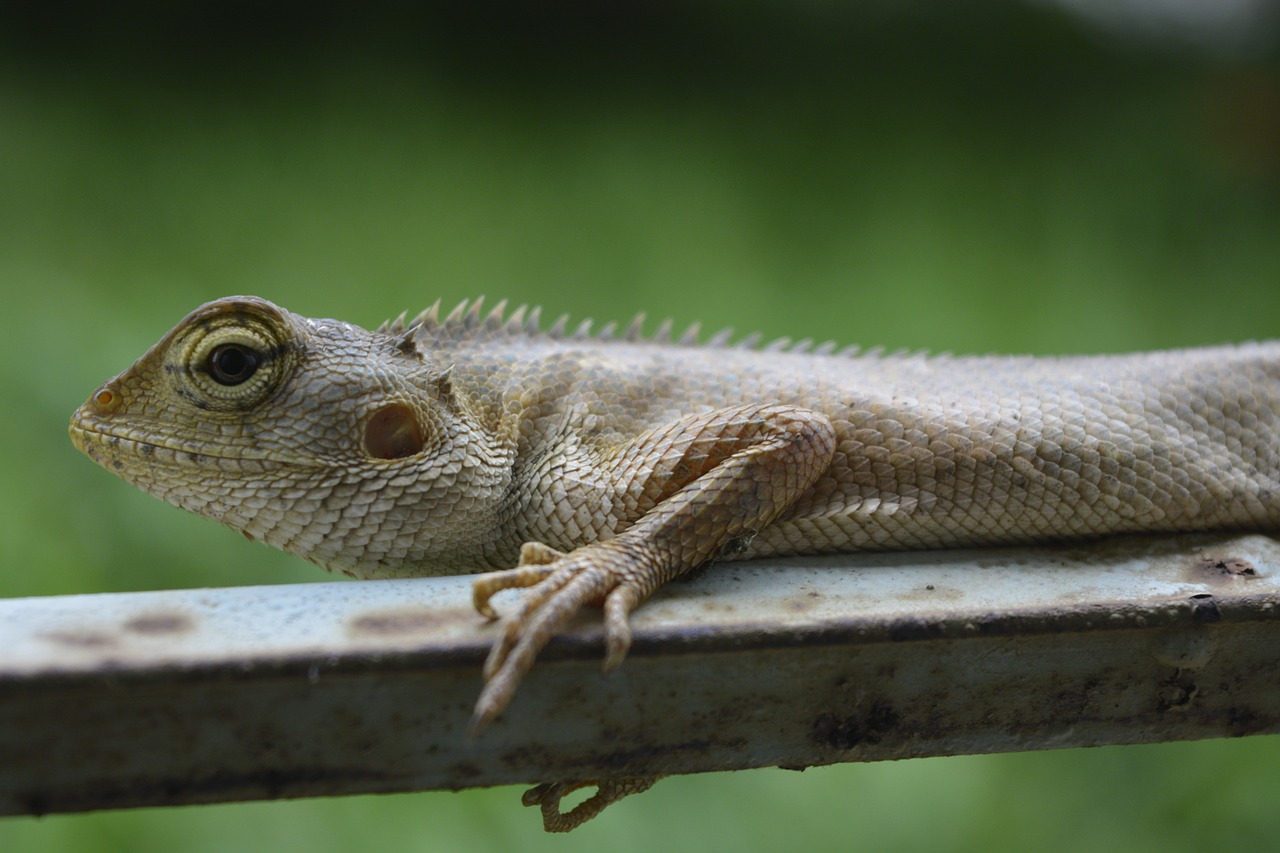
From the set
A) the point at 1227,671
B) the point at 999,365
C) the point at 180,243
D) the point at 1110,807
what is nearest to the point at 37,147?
the point at 180,243

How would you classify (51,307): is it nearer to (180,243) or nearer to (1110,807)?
(180,243)

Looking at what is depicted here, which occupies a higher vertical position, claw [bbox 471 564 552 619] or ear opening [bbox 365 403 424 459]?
ear opening [bbox 365 403 424 459]

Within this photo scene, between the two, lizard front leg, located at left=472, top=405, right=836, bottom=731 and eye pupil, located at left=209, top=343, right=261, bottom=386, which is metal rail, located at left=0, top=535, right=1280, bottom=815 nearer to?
lizard front leg, located at left=472, top=405, right=836, bottom=731

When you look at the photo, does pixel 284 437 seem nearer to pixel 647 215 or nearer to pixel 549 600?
pixel 549 600

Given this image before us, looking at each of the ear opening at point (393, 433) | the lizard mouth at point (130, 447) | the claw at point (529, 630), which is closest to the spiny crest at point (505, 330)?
the ear opening at point (393, 433)

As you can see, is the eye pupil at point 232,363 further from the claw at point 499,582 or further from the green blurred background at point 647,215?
the green blurred background at point 647,215

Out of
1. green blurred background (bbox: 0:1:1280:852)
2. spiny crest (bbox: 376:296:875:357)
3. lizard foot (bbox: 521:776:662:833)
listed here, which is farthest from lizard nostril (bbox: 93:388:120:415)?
green blurred background (bbox: 0:1:1280:852)

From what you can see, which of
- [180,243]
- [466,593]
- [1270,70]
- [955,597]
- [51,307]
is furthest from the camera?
[1270,70]
